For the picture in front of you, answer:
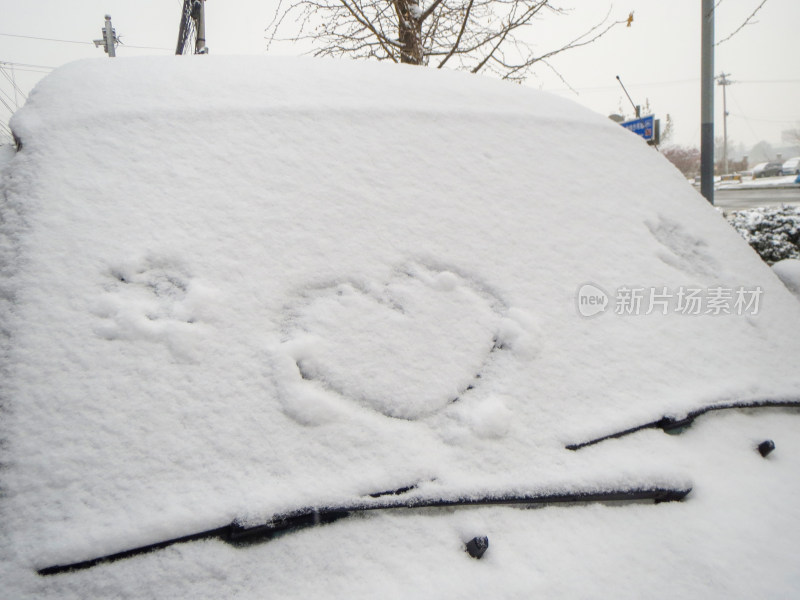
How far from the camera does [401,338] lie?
865 millimetres

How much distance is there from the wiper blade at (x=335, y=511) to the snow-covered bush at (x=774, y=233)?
340cm

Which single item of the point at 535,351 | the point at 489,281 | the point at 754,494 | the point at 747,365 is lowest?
the point at 754,494

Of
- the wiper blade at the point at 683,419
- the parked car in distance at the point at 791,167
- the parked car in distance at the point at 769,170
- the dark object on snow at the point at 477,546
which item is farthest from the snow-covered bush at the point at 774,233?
the parked car in distance at the point at 769,170

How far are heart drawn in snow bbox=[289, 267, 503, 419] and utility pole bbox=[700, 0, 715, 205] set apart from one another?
154 inches

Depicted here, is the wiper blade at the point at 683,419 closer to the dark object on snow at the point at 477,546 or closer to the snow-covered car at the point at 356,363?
the snow-covered car at the point at 356,363

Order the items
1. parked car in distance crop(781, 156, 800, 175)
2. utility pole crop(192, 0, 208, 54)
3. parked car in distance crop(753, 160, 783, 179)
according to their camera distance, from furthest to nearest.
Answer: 1. parked car in distance crop(753, 160, 783, 179)
2. parked car in distance crop(781, 156, 800, 175)
3. utility pole crop(192, 0, 208, 54)

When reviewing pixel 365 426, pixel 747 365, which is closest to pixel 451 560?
pixel 365 426

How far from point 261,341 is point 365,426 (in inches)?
9.3

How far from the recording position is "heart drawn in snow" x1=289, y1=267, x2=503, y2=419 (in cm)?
80

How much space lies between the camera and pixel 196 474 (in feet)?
2.14

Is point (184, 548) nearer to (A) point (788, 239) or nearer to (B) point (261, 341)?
(B) point (261, 341)

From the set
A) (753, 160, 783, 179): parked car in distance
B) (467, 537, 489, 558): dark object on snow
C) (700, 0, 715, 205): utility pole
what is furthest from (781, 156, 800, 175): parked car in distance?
(467, 537, 489, 558): dark object on snow

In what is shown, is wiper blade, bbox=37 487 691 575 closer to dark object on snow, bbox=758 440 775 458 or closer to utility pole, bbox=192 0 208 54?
dark object on snow, bbox=758 440 775 458

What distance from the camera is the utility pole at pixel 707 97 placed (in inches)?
150
